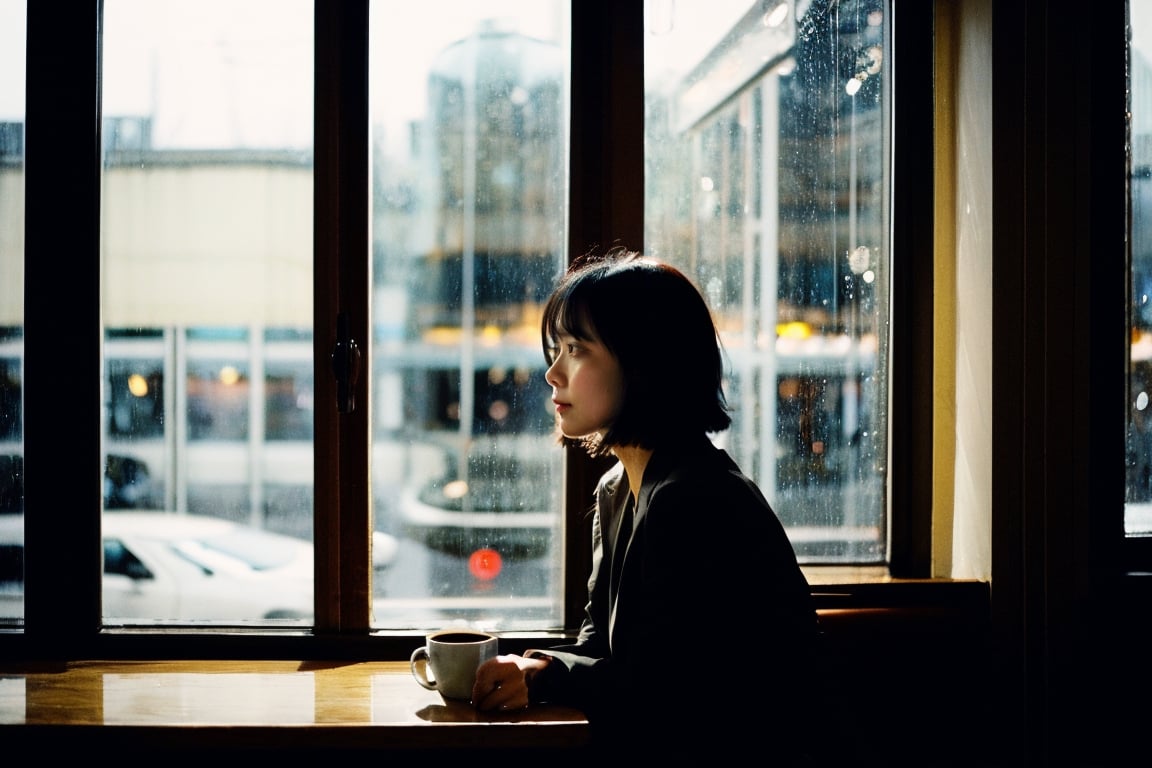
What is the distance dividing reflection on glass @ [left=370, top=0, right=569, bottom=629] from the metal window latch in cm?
6

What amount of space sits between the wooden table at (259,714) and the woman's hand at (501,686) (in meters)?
0.02

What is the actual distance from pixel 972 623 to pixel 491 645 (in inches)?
37.1

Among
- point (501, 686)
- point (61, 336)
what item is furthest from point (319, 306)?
point (501, 686)

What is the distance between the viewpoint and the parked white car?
1.85 metres

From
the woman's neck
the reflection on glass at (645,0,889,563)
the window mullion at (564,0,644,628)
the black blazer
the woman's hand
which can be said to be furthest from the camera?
the reflection on glass at (645,0,889,563)

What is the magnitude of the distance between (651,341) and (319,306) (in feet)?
2.58

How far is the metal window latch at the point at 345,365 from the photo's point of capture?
1790mm

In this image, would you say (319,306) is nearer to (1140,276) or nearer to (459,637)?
Result: (459,637)

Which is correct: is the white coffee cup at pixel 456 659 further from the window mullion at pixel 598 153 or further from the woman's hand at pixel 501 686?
the window mullion at pixel 598 153

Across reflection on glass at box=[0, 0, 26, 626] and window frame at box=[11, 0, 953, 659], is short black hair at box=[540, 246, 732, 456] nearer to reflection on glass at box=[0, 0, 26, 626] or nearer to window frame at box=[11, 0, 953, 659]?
window frame at box=[11, 0, 953, 659]

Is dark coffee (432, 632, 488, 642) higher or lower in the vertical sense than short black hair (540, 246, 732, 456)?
lower

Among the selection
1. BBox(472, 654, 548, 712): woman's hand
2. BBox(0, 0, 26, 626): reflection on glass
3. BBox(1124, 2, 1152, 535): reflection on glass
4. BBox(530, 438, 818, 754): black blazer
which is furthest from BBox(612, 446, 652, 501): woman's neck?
BBox(0, 0, 26, 626): reflection on glass

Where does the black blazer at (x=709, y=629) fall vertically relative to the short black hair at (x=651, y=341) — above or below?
below

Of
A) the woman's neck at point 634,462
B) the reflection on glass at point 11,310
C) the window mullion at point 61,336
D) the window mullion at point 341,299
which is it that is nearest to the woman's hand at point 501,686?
the woman's neck at point 634,462
